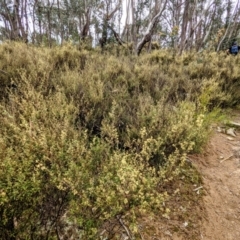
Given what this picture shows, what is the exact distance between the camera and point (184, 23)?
43.4 ft

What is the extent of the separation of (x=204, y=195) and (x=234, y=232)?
0.47m

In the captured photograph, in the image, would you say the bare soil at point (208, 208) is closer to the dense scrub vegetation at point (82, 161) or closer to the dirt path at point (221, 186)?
the dirt path at point (221, 186)

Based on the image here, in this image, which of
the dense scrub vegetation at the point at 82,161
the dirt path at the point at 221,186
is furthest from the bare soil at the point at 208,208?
the dense scrub vegetation at the point at 82,161

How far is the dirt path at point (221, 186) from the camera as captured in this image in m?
2.07

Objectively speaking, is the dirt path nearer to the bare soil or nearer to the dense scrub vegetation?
the bare soil

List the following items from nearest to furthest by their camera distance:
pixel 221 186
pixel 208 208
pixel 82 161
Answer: pixel 82 161 < pixel 208 208 < pixel 221 186

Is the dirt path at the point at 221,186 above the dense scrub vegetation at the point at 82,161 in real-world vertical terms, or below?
below

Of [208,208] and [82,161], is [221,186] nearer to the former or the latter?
[208,208]

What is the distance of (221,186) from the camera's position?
8.67ft

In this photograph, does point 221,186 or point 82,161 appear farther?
point 221,186

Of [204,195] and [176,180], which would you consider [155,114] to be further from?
[204,195]

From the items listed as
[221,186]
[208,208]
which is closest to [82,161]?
[208,208]

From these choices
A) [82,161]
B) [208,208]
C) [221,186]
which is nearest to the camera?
[82,161]

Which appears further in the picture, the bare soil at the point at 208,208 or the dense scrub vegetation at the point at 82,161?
the bare soil at the point at 208,208
